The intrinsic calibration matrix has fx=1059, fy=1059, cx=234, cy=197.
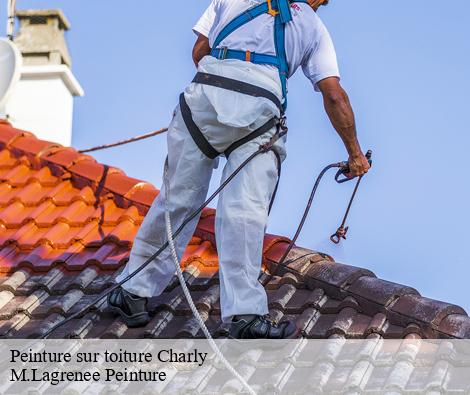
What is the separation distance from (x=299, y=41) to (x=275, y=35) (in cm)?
12

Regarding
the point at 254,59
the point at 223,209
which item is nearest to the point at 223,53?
the point at 254,59

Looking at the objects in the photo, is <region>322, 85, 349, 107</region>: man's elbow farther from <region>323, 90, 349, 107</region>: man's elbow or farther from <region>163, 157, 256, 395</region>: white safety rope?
<region>163, 157, 256, 395</region>: white safety rope

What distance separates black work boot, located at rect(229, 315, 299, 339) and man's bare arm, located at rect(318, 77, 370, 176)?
34.7 inches

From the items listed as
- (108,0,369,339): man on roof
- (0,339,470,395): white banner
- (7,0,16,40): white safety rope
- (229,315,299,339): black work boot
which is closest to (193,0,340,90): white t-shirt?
(108,0,369,339): man on roof

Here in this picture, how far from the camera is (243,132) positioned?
482 centimetres

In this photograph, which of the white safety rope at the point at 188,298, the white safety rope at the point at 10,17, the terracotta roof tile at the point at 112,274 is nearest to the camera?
the white safety rope at the point at 188,298

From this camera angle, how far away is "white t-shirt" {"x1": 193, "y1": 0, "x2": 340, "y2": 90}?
490 cm

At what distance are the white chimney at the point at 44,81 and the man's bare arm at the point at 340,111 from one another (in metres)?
6.14

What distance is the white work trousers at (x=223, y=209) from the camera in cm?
467

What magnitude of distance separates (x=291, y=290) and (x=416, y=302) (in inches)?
29.3

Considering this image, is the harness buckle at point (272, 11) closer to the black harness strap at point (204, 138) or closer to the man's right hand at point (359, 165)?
the black harness strap at point (204, 138)

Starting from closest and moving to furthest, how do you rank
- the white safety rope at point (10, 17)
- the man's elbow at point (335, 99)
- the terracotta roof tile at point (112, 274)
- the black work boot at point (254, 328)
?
the black work boot at point (254, 328) → the man's elbow at point (335, 99) → the terracotta roof tile at point (112, 274) → the white safety rope at point (10, 17)

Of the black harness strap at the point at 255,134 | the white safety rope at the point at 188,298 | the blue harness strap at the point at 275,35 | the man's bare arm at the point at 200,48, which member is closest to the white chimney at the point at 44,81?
the man's bare arm at the point at 200,48

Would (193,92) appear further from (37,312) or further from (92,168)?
(92,168)
